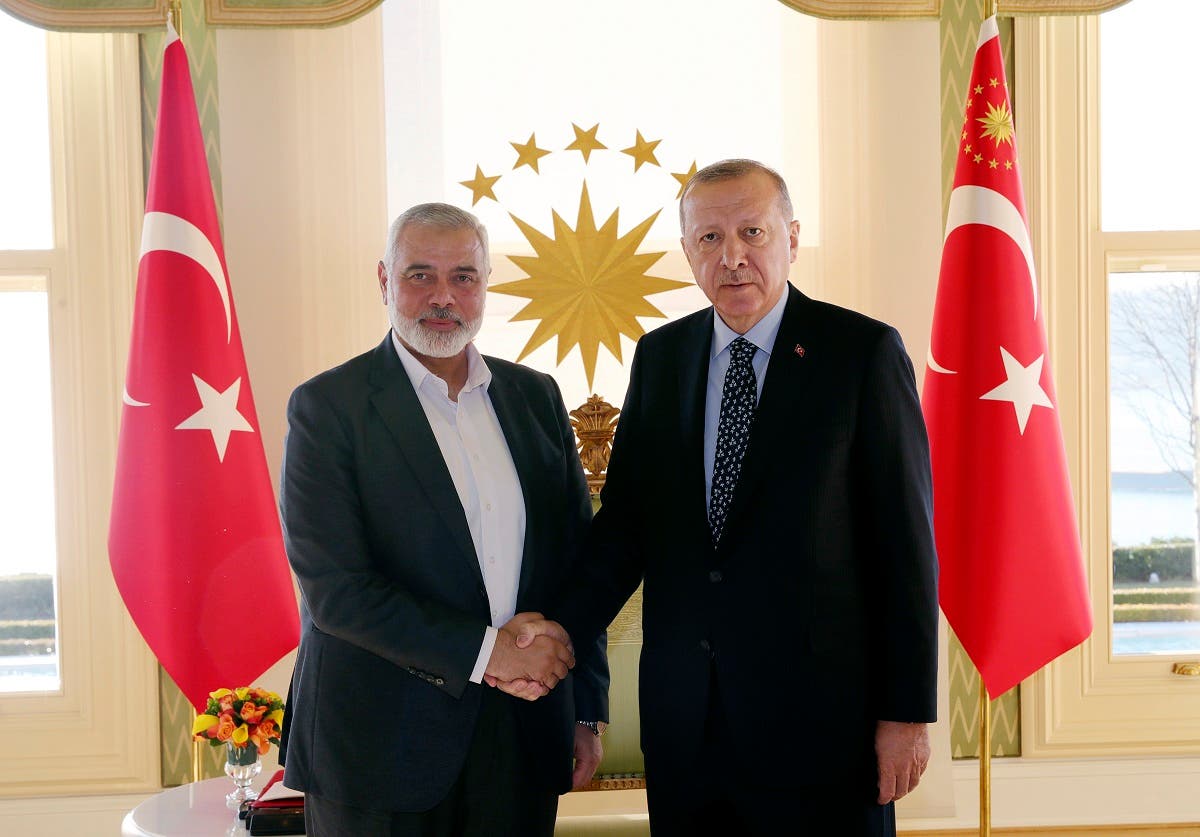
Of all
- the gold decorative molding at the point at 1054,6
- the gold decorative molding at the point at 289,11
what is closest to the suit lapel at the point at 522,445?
the gold decorative molding at the point at 289,11

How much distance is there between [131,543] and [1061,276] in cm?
303

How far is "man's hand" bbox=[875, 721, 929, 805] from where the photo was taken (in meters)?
1.66

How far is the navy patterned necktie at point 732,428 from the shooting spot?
174 cm

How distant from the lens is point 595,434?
9.29 ft

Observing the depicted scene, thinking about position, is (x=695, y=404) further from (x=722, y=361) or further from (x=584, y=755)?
(x=584, y=755)

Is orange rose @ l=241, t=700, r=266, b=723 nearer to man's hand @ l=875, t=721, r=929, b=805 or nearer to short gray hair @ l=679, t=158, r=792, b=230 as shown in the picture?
man's hand @ l=875, t=721, r=929, b=805

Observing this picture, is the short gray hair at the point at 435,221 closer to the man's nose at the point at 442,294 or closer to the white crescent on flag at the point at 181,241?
the man's nose at the point at 442,294

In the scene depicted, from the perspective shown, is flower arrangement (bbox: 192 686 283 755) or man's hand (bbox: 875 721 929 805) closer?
man's hand (bbox: 875 721 929 805)

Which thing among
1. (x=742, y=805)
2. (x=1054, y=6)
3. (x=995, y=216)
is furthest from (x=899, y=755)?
(x=1054, y=6)

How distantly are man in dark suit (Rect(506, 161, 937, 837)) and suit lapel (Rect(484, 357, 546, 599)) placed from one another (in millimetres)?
136

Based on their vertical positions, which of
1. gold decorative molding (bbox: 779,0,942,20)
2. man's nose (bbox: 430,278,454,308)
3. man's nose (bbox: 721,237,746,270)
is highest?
gold decorative molding (bbox: 779,0,942,20)

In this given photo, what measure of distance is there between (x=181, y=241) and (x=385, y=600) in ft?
5.66

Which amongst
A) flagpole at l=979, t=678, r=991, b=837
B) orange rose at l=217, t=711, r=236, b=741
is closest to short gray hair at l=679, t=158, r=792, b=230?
orange rose at l=217, t=711, r=236, b=741

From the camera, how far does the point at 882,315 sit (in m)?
3.33
